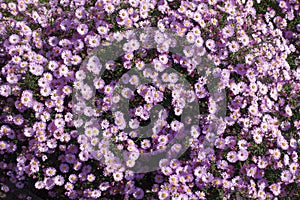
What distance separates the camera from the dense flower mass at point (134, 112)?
3.70 m

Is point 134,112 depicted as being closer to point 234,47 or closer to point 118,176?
point 118,176

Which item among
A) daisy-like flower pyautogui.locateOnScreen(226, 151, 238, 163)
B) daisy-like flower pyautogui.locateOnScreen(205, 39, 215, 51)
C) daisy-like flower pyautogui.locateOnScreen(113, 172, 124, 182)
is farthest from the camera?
daisy-like flower pyautogui.locateOnScreen(205, 39, 215, 51)

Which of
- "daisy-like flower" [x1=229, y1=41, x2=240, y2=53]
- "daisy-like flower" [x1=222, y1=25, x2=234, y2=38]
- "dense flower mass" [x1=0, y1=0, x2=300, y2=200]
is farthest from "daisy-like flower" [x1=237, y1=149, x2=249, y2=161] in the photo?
"daisy-like flower" [x1=222, y1=25, x2=234, y2=38]

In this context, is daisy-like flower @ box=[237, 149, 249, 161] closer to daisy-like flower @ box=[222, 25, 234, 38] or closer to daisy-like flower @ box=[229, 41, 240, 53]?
daisy-like flower @ box=[229, 41, 240, 53]

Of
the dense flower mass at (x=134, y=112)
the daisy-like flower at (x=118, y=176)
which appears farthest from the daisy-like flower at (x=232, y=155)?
the daisy-like flower at (x=118, y=176)

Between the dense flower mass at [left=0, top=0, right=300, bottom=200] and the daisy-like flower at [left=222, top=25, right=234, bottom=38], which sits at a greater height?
the daisy-like flower at [left=222, top=25, right=234, bottom=38]

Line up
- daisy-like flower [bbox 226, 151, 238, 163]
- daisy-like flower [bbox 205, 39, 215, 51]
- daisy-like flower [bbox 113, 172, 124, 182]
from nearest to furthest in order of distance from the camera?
daisy-like flower [bbox 113, 172, 124, 182] → daisy-like flower [bbox 226, 151, 238, 163] → daisy-like flower [bbox 205, 39, 215, 51]

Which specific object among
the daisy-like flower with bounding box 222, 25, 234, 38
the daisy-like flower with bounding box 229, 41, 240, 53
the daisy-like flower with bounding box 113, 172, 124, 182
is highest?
the daisy-like flower with bounding box 222, 25, 234, 38

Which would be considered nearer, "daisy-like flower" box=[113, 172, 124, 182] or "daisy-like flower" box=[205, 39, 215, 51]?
"daisy-like flower" box=[113, 172, 124, 182]

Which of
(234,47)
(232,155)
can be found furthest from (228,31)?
(232,155)

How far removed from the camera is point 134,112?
3803 mm

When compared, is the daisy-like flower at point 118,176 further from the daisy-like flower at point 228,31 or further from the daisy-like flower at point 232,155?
the daisy-like flower at point 228,31

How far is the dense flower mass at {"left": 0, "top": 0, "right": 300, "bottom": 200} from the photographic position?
370 centimetres

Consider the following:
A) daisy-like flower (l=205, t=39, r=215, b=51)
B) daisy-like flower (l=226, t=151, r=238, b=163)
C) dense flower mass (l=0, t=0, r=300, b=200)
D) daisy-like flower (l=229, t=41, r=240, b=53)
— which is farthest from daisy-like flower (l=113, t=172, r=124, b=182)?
daisy-like flower (l=229, t=41, r=240, b=53)
